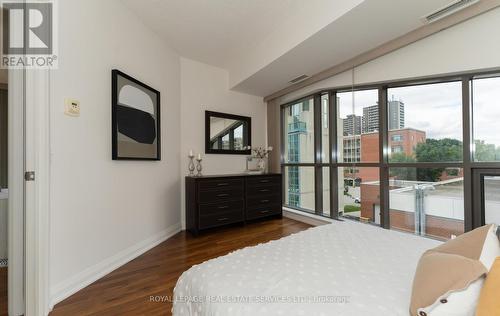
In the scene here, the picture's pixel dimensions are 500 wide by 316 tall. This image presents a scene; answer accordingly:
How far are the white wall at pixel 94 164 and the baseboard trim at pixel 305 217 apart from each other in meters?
2.24

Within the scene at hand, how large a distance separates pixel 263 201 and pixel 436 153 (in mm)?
2378

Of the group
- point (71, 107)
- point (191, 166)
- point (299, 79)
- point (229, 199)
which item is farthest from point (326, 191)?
point (71, 107)

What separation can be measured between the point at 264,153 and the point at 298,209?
121 cm

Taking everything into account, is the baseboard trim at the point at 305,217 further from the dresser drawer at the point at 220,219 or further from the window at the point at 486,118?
the window at the point at 486,118

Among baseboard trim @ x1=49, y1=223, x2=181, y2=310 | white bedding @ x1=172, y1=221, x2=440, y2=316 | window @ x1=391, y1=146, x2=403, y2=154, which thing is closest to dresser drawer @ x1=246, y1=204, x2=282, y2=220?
baseboard trim @ x1=49, y1=223, x2=181, y2=310

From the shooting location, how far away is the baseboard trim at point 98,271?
1696 mm

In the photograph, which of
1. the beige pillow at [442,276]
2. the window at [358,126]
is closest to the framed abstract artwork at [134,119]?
the beige pillow at [442,276]

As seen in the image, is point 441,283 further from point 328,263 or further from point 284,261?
point 284,261

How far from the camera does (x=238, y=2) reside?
7.77 ft

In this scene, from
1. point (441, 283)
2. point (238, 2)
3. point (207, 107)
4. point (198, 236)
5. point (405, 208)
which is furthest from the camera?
point (207, 107)

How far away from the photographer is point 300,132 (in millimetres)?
4156

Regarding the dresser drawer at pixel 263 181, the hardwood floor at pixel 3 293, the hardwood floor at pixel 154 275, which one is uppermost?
the dresser drawer at pixel 263 181

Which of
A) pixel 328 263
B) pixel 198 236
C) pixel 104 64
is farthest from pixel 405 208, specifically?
pixel 104 64

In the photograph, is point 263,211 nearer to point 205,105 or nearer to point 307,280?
point 205,105
